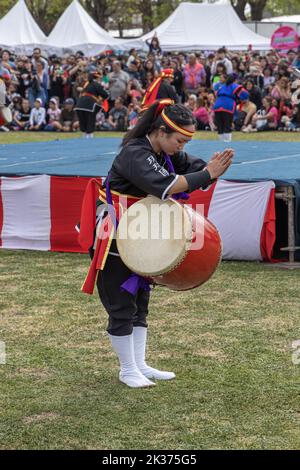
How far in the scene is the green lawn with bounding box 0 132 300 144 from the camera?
61.9ft

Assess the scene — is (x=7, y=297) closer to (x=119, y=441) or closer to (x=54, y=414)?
(x=54, y=414)

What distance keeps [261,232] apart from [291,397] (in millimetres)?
3625

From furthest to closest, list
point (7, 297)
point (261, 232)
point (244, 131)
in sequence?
1. point (244, 131)
2. point (261, 232)
3. point (7, 297)

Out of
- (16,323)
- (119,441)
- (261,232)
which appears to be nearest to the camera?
(119,441)

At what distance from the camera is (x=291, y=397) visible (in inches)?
185

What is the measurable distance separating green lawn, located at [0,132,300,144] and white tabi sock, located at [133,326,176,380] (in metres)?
13.4

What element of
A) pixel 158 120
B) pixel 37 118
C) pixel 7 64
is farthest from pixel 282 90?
pixel 158 120

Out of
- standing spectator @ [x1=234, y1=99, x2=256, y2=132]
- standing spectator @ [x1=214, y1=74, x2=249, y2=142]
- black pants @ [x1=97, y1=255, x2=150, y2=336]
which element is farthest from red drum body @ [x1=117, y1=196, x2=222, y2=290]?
standing spectator @ [x1=234, y1=99, x2=256, y2=132]

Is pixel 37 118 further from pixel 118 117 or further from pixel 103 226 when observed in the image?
pixel 103 226

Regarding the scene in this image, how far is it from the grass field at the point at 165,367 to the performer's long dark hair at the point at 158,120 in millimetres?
1415

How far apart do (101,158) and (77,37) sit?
69.1 ft

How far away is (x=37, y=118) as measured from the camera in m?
23.5

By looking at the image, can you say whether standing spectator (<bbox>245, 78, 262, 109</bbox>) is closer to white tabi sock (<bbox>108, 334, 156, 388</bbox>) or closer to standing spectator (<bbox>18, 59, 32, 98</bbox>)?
standing spectator (<bbox>18, 59, 32, 98</bbox>)
